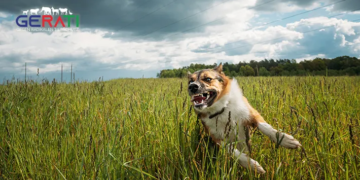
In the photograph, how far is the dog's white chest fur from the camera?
8.93ft

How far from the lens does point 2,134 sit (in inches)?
151

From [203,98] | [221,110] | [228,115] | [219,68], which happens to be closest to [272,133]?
[228,115]

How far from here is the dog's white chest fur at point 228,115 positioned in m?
2.72

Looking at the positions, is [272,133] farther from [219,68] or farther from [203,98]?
[219,68]

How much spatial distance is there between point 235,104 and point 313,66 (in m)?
64.1

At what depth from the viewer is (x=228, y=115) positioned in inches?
106

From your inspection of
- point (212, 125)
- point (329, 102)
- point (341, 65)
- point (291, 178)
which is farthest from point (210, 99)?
point (341, 65)

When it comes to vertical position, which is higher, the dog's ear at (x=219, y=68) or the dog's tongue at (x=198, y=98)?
the dog's ear at (x=219, y=68)

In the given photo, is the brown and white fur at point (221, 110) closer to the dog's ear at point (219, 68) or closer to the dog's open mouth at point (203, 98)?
the dog's open mouth at point (203, 98)

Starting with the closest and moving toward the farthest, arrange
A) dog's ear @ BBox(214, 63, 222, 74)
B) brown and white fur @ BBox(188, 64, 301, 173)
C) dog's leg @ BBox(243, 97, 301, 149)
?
dog's leg @ BBox(243, 97, 301, 149) → brown and white fur @ BBox(188, 64, 301, 173) → dog's ear @ BBox(214, 63, 222, 74)

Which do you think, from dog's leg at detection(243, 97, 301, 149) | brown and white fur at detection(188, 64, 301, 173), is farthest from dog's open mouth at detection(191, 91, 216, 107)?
dog's leg at detection(243, 97, 301, 149)

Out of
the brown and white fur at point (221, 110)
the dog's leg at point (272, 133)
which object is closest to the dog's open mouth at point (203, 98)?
the brown and white fur at point (221, 110)

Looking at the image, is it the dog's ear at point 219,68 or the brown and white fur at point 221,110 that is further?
the dog's ear at point 219,68

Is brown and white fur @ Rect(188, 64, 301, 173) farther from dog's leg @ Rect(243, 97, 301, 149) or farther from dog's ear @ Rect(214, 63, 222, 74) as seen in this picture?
dog's ear @ Rect(214, 63, 222, 74)
